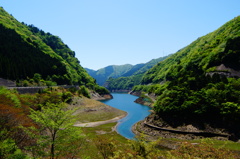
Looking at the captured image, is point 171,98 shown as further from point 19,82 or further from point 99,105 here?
point 19,82

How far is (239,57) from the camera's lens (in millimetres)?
91625

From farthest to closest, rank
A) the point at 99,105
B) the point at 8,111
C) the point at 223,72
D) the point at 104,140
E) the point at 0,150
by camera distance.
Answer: the point at 99,105 → the point at 223,72 → the point at 104,140 → the point at 8,111 → the point at 0,150

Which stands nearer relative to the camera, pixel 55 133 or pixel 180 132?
pixel 55 133

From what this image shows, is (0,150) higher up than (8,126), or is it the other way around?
(8,126)

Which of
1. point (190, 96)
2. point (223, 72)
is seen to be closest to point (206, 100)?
point (190, 96)

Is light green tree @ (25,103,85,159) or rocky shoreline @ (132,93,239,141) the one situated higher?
light green tree @ (25,103,85,159)

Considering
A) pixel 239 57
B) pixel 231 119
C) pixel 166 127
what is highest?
pixel 239 57

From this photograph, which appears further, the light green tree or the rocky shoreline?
the rocky shoreline

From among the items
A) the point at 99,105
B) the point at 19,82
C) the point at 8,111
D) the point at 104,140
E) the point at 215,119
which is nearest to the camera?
the point at 8,111

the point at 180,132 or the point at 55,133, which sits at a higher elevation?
the point at 55,133

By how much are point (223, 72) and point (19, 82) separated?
112138 mm

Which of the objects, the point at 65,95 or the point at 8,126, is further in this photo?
the point at 65,95

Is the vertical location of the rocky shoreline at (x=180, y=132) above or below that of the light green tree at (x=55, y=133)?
below

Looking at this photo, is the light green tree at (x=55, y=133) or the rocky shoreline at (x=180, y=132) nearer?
the light green tree at (x=55, y=133)
